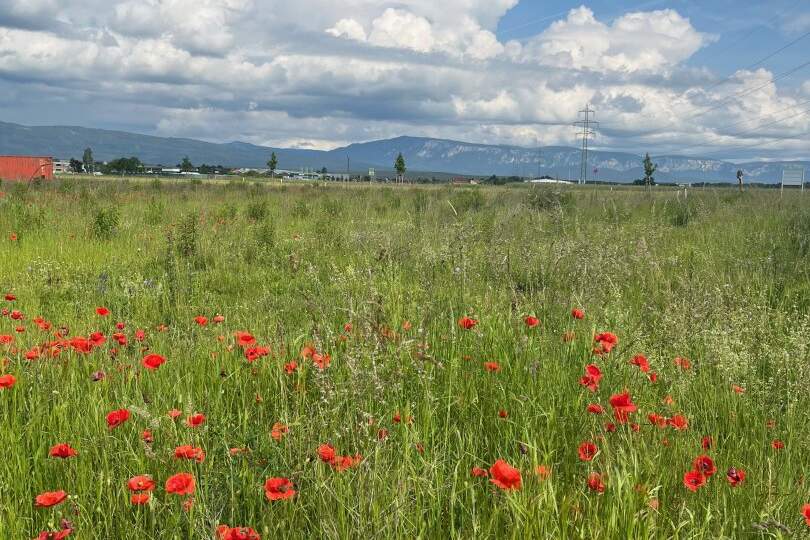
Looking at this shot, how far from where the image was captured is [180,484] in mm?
1760

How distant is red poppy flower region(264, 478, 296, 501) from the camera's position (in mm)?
1725

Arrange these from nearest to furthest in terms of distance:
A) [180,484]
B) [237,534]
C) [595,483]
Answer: [237,534] → [180,484] → [595,483]

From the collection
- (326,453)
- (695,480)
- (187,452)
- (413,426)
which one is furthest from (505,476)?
(187,452)

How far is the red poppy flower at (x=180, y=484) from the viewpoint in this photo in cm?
174

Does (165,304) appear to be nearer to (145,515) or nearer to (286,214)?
(145,515)

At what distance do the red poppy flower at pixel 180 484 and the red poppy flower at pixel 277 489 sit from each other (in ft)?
0.71

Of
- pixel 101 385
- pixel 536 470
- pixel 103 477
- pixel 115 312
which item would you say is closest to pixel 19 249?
pixel 115 312

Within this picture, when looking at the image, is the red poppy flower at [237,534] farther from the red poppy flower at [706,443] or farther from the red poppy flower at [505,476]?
the red poppy flower at [706,443]

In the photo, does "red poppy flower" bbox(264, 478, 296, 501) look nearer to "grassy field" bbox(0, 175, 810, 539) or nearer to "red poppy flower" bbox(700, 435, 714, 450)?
"grassy field" bbox(0, 175, 810, 539)

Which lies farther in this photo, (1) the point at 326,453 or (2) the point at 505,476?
(1) the point at 326,453

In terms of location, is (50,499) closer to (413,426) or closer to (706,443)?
(413,426)

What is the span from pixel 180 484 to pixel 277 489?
0.28m

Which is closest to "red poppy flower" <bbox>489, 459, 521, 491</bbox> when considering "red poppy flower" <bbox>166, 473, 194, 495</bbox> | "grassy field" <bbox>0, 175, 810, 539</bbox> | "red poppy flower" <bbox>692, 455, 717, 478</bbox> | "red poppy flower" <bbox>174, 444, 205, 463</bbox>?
"grassy field" <bbox>0, 175, 810, 539</bbox>

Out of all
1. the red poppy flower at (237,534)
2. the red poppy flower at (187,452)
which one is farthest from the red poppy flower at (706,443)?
the red poppy flower at (187,452)
